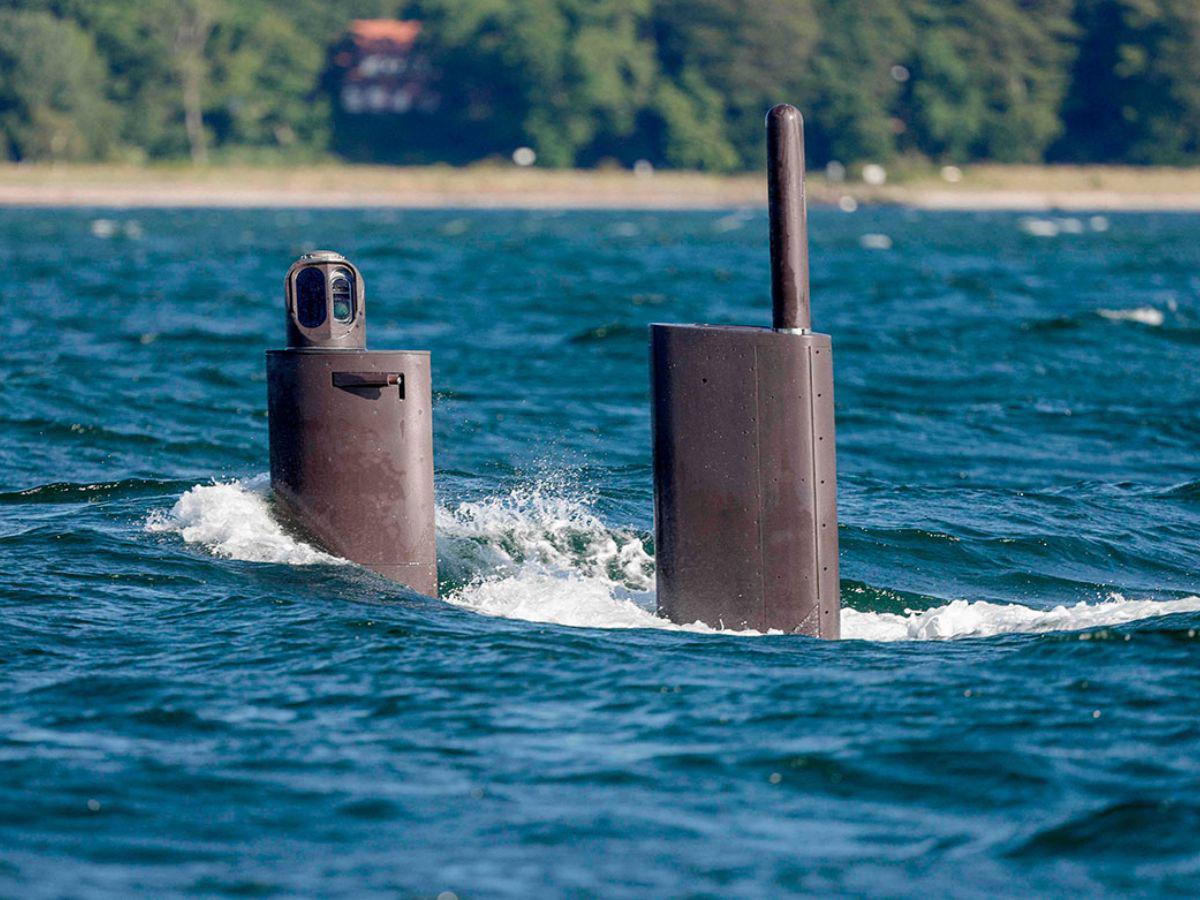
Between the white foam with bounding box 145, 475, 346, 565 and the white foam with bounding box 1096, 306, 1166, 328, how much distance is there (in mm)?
20438

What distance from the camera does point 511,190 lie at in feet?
428

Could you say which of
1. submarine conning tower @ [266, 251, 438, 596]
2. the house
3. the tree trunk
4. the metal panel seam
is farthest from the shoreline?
the metal panel seam

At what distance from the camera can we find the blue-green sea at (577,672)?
23.4 ft

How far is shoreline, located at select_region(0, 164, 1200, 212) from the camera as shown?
120188mm

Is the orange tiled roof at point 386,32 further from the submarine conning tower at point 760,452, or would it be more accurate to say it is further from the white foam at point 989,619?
the submarine conning tower at point 760,452

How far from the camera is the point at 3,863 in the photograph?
6.99 meters

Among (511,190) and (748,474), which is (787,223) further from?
(511,190)

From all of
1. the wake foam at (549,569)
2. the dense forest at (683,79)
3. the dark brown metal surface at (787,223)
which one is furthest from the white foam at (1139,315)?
the dense forest at (683,79)

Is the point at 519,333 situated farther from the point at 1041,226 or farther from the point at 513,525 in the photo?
the point at 1041,226

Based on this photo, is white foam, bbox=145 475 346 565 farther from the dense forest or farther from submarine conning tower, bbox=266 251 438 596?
the dense forest

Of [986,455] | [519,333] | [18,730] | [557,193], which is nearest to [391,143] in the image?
[557,193]

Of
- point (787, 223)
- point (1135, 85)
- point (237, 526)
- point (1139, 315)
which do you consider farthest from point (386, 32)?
point (787, 223)

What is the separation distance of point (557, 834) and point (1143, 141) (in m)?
151

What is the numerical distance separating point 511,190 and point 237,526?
394 ft
